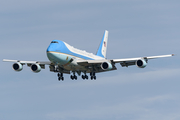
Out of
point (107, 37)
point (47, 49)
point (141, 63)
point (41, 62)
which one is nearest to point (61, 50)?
point (47, 49)

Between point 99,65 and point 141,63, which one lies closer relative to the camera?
point 141,63

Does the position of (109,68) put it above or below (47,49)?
below

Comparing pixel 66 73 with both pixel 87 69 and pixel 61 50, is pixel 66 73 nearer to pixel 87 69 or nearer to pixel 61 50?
pixel 87 69

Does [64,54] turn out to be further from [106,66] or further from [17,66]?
[17,66]

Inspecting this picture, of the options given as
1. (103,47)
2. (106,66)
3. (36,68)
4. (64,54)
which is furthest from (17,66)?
(103,47)

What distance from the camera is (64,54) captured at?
251ft

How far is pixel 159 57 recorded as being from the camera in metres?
78.3

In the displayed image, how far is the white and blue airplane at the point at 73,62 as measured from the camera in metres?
75.8

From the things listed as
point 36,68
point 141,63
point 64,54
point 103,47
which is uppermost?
point 103,47

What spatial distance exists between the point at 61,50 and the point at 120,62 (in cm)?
1243

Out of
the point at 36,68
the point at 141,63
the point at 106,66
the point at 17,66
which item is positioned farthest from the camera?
the point at 17,66

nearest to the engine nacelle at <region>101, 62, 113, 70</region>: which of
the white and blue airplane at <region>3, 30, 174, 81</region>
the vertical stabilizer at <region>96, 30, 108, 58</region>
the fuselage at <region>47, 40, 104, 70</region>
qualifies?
the white and blue airplane at <region>3, 30, 174, 81</region>

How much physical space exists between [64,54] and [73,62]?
298 cm

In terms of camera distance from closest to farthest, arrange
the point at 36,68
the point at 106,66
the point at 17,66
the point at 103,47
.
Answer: the point at 106,66 → the point at 36,68 → the point at 17,66 → the point at 103,47
